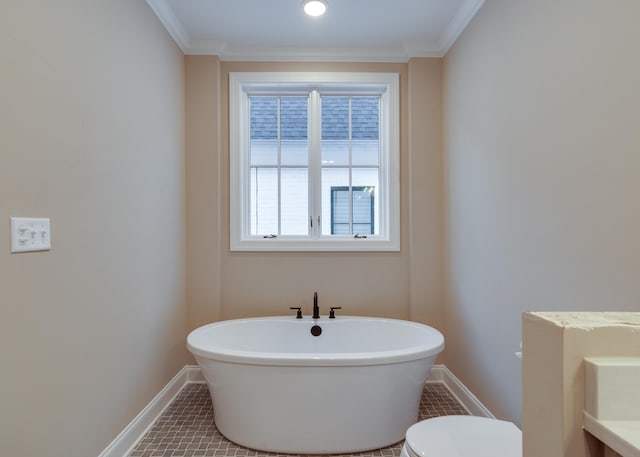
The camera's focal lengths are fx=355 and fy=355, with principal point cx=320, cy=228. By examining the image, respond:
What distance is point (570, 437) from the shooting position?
0.50 meters

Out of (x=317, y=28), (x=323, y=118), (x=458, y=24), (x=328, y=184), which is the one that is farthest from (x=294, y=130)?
(x=458, y=24)

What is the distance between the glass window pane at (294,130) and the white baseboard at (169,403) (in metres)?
1.83

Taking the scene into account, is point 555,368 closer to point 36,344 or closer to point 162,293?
point 36,344

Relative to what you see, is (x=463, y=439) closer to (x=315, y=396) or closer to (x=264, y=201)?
(x=315, y=396)

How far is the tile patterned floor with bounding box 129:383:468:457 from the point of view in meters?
1.88

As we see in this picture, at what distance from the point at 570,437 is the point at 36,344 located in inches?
62.1

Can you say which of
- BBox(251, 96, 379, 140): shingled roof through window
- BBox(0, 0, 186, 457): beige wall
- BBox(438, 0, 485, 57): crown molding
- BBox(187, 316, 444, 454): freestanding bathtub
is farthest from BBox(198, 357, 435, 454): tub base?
BBox(438, 0, 485, 57): crown molding

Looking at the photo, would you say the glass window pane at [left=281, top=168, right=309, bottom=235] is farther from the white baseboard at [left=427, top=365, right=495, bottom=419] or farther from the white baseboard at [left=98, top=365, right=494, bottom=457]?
the white baseboard at [left=427, top=365, right=495, bottom=419]

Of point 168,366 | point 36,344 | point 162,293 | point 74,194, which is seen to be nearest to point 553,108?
point 74,194

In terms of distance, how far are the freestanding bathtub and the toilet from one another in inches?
20.0

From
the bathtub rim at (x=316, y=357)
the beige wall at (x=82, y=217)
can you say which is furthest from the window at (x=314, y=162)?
the bathtub rim at (x=316, y=357)

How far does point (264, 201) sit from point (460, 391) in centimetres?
202

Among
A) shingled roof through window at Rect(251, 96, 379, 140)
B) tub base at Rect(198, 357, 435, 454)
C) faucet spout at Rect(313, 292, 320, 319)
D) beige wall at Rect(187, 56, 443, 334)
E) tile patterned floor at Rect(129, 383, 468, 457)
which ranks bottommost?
tile patterned floor at Rect(129, 383, 468, 457)

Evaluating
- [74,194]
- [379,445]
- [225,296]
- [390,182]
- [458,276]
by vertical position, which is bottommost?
[379,445]
